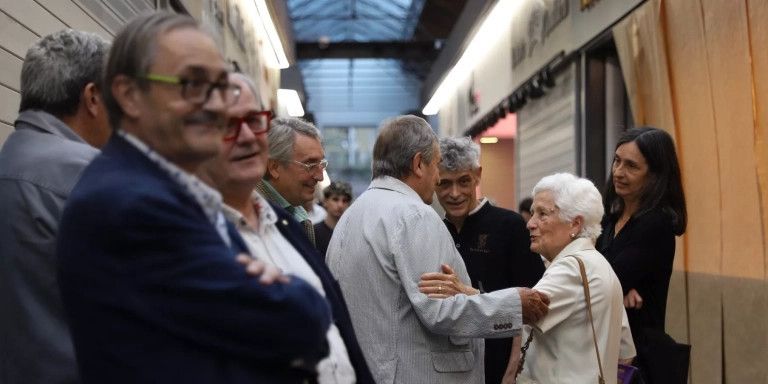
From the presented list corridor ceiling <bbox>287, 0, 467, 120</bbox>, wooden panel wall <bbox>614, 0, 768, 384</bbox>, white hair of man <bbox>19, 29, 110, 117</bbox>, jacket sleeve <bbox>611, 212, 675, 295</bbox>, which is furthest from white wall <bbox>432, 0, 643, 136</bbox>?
white hair of man <bbox>19, 29, 110, 117</bbox>

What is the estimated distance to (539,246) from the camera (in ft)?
10.8

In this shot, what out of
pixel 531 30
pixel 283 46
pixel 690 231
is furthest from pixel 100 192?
pixel 283 46

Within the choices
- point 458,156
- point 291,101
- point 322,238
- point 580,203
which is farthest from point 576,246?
point 291,101

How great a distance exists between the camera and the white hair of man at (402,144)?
10.4 feet

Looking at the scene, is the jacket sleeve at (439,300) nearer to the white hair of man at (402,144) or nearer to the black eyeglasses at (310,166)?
the white hair of man at (402,144)

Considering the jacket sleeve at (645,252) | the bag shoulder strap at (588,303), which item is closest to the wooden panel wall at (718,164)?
the jacket sleeve at (645,252)

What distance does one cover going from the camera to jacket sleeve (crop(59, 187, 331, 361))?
1358 millimetres

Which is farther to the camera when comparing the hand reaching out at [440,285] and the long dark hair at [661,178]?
the long dark hair at [661,178]

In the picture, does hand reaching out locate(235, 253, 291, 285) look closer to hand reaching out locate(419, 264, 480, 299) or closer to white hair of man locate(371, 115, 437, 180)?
hand reaching out locate(419, 264, 480, 299)

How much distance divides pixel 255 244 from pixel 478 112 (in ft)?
43.5

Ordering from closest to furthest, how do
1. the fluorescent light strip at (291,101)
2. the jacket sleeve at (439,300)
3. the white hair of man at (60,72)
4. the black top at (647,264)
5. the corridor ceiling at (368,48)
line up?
the white hair of man at (60,72) → the jacket sleeve at (439,300) → the black top at (647,264) → the fluorescent light strip at (291,101) → the corridor ceiling at (368,48)

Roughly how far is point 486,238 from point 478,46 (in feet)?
35.4

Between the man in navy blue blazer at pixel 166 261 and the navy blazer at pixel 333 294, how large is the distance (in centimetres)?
43

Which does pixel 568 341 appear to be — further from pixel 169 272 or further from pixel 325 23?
pixel 325 23
